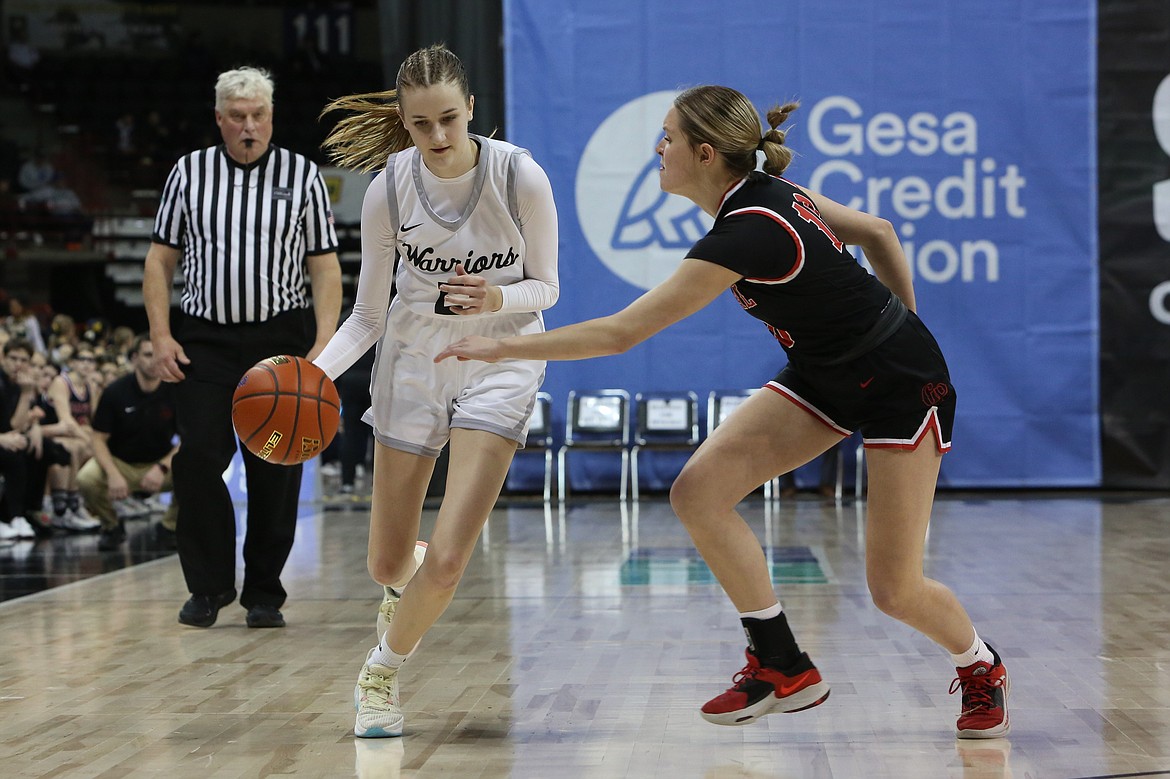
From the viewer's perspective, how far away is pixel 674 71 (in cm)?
1080

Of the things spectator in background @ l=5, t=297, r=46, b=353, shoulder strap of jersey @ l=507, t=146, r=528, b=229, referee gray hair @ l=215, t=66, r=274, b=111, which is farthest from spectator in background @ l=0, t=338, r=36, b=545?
shoulder strap of jersey @ l=507, t=146, r=528, b=229

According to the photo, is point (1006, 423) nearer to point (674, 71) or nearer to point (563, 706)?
point (674, 71)

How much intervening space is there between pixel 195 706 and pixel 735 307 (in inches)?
294

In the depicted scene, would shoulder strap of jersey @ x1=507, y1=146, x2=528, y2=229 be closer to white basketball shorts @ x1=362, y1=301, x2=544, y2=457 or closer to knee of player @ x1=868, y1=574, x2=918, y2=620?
white basketball shorts @ x1=362, y1=301, x2=544, y2=457

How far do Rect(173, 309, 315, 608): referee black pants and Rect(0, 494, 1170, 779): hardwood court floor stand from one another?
25 cm

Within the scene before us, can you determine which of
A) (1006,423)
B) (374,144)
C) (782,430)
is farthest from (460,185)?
(1006,423)

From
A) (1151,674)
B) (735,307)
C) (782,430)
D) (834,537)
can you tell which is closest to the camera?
(782,430)

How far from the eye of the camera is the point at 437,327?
3473 millimetres

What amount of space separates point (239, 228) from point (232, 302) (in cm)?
29

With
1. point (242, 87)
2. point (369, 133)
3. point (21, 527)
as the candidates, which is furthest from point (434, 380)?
point (21, 527)

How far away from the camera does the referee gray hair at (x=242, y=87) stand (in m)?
4.91

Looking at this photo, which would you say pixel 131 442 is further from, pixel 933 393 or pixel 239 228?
pixel 933 393

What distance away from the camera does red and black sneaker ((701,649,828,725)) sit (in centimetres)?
316

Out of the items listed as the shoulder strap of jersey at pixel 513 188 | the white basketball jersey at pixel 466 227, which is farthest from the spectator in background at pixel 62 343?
the shoulder strap of jersey at pixel 513 188
